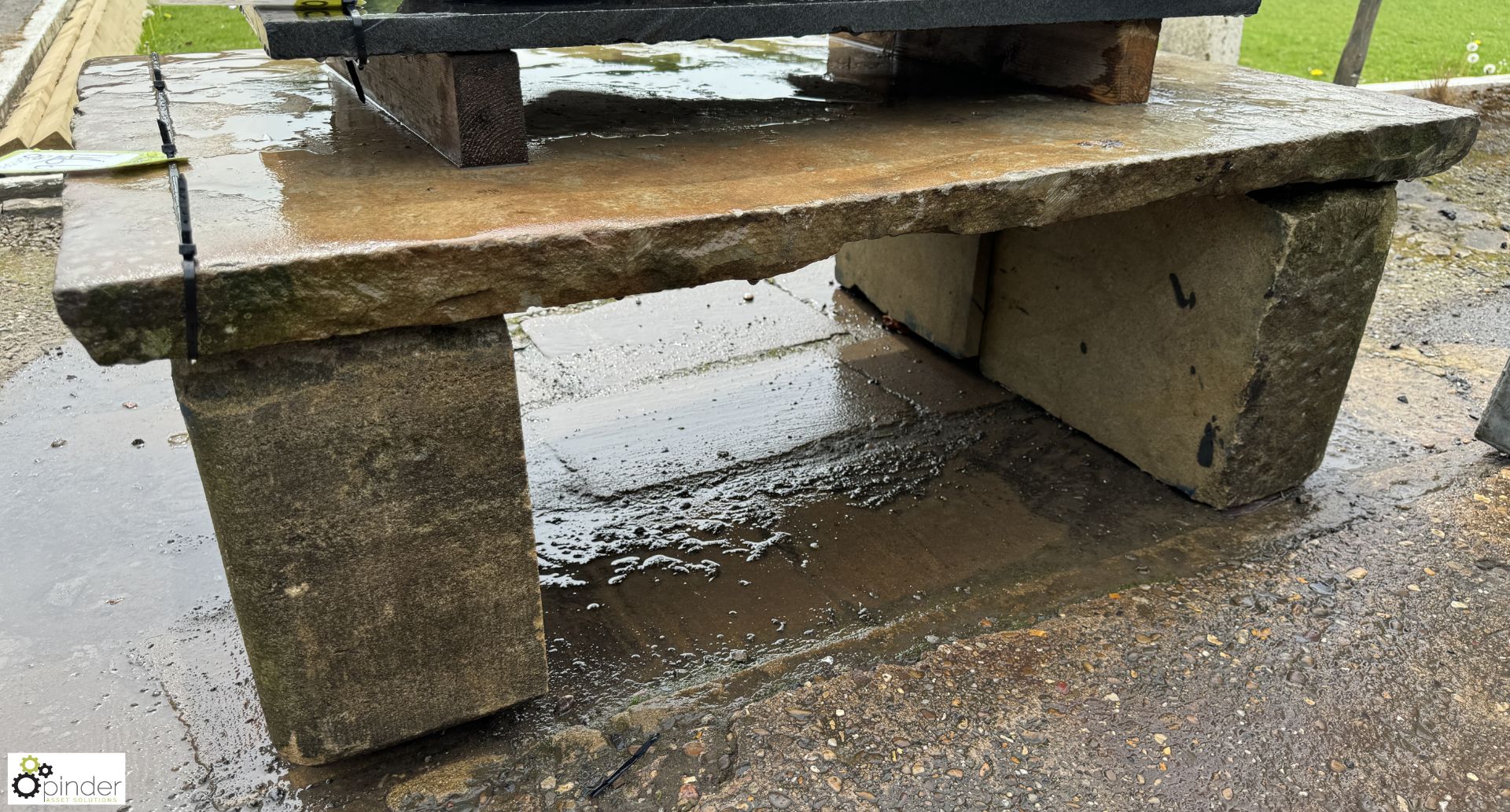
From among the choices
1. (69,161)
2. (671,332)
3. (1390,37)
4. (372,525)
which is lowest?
(671,332)

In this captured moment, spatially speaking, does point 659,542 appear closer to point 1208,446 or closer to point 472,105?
point 472,105

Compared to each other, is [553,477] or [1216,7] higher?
[1216,7]

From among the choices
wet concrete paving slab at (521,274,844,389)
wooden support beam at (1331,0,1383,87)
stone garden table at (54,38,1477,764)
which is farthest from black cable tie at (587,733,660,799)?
wooden support beam at (1331,0,1383,87)

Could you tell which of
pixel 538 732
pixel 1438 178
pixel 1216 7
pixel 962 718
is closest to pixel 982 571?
pixel 962 718

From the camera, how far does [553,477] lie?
3053mm

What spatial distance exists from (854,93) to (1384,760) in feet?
6.49

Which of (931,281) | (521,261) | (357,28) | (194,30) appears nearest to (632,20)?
(357,28)

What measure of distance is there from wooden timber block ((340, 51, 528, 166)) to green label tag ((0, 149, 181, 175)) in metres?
0.50

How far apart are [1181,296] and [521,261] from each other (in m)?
1.94

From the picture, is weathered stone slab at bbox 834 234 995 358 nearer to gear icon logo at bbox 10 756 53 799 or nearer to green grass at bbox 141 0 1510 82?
gear icon logo at bbox 10 756 53 799

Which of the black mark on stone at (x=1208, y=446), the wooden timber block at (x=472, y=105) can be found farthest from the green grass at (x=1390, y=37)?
the wooden timber block at (x=472, y=105)

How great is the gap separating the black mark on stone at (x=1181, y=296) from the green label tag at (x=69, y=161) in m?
2.43

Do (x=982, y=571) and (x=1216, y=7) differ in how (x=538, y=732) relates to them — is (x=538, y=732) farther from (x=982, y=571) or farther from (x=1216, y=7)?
(x=1216, y=7)

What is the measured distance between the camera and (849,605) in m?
2.52
